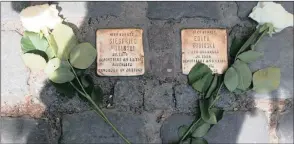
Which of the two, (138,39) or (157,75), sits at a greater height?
(138,39)

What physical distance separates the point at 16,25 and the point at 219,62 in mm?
612

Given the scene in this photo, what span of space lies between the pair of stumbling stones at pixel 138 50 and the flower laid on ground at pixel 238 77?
0.03m

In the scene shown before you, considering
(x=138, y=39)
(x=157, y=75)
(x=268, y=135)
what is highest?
(x=138, y=39)

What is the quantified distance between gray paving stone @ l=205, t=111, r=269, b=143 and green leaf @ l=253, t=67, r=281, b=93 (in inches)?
3.4

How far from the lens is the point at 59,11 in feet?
4.98

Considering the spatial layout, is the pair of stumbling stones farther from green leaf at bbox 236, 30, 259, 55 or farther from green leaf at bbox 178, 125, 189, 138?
green leaf at bbox 178, 125, 189, 138

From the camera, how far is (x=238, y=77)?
1.47m

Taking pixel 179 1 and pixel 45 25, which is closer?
pixel 45 25

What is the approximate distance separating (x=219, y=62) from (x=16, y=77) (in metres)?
0.60

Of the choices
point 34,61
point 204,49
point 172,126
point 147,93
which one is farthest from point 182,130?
point 34,61

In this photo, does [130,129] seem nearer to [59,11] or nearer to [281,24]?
[59,11]

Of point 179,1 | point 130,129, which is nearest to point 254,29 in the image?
point 179,1

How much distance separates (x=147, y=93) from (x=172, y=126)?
121mm

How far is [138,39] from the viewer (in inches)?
59.3
